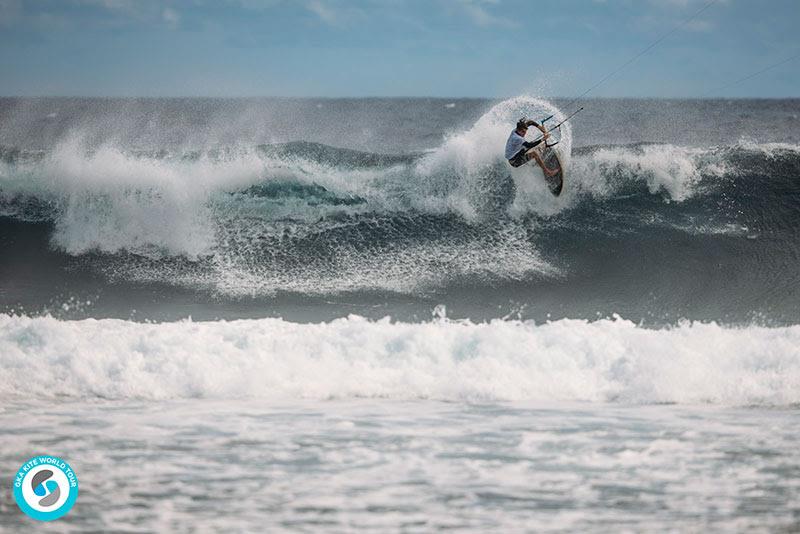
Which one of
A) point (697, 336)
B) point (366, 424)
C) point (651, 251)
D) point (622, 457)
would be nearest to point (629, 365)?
point (697, 336)

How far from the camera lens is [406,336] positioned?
969cm

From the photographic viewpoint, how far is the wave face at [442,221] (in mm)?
12719

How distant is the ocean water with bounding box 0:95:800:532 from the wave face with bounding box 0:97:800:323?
0.17 ft

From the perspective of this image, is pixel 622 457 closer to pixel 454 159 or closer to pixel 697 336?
pixel 697 336

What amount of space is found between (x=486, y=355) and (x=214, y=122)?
4915 centimetres

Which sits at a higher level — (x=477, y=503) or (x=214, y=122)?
(x=214, y=122)

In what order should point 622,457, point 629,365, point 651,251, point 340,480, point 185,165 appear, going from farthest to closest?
point 185,165
point 651,251
point 629,365
point 622,457
point 340,480

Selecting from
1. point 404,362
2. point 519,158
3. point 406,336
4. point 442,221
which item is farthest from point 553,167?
point 404,362

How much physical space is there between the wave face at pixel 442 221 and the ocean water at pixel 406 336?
0.17 ft

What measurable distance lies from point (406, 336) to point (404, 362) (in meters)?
0.45

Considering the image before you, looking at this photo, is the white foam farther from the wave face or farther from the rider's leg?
the rider's leg

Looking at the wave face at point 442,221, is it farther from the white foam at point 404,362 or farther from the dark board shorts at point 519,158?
the white foam at point 404,362

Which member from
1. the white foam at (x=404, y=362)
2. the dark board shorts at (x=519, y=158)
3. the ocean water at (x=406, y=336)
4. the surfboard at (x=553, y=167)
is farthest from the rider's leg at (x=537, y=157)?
the white foam at (x=404, y=362)

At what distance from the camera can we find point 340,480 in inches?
251
